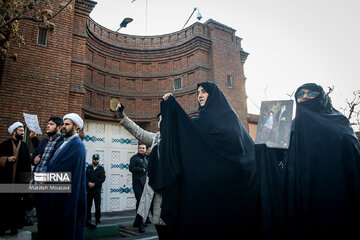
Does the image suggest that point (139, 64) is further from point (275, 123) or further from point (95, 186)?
point (275, 123)

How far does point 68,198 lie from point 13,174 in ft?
8.64

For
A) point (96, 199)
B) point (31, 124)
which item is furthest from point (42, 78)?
point (96, 199)

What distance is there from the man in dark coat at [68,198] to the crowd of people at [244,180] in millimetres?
12

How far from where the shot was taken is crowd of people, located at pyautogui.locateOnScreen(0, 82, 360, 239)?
94.0 inches

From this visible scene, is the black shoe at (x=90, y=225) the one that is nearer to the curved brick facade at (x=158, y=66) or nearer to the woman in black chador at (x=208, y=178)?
the woman in black chador at (x=208, y=178)

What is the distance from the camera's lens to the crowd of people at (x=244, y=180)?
2389 mm

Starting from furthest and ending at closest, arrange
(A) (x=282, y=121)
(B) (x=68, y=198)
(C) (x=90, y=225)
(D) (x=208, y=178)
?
1. (C) (x=90, y=225)
2. (B) (x=68, y=198)
3. (A) (x=282, y=121)
4. (D) (x=208, y=178)

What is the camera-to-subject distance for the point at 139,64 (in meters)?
13.0

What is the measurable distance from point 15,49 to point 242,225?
843 centimetres

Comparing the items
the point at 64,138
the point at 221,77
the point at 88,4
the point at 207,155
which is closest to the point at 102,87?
the point at 88,4

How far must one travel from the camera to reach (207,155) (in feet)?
8.39

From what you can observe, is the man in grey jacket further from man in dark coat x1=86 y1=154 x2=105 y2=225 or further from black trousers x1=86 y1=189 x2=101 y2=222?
black trousers x1=86 y1=189 x2=101 y2=222

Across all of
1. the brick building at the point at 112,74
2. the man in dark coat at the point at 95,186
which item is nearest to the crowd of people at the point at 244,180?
the man in dark coat at the point at 95,186

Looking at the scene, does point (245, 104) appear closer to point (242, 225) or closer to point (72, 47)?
point (72, 47)
